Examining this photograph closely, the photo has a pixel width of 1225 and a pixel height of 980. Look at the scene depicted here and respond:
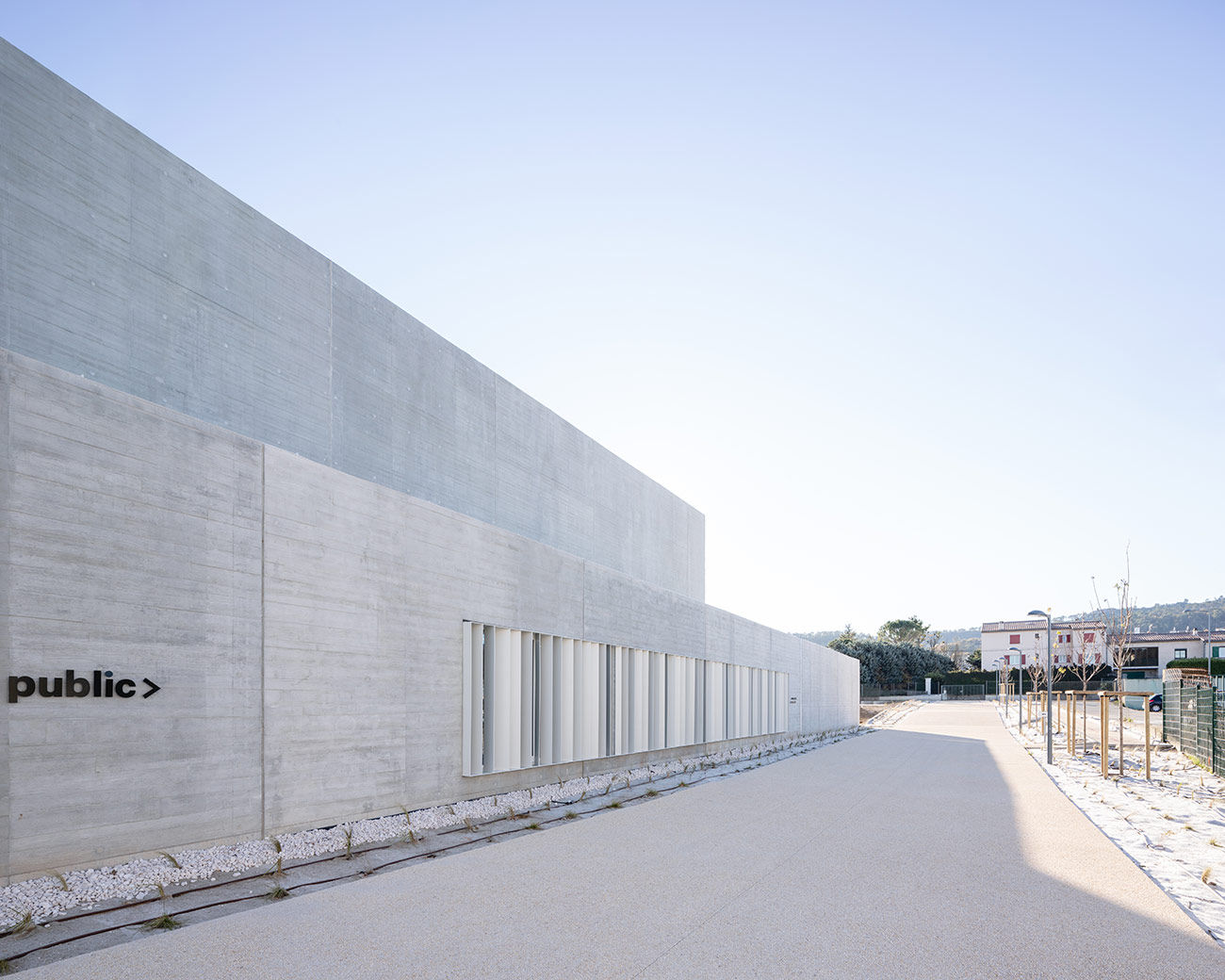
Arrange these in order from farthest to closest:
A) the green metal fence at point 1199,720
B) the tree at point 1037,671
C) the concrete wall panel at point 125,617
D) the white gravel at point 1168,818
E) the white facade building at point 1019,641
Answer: the white facade building at point 1019,641 < the tree at point 1037,671 < the green metal fence at point 1199,720 < the white gravel at point 1168,818 < the concrete wall panel at point 125,617

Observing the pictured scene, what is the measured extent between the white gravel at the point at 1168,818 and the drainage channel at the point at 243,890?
21.1ft

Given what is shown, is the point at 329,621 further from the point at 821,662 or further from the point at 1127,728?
the point at 821,662

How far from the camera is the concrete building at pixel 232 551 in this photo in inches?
299

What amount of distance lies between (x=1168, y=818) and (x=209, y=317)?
14.6m

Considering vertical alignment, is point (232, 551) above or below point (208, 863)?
above

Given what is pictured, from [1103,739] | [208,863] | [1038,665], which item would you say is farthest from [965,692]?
[208,863]

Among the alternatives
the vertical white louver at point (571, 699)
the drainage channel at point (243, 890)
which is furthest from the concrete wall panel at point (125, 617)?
the vertical white louver at point (571, 699)

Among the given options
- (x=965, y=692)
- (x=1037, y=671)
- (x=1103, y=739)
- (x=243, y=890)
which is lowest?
(x=965, y=692)

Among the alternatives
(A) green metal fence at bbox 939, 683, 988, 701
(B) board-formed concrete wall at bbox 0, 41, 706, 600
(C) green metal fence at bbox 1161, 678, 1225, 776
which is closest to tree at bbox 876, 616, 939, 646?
(A) green metal fence at bbox 939, 683, 988, 701

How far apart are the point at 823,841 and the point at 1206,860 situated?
3.81 m

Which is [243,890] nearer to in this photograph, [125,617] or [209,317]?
[125,617]

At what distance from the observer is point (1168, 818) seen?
525 inches

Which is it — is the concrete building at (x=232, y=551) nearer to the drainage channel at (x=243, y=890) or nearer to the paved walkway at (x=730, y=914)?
the drainage channel at (x=243, y=890)

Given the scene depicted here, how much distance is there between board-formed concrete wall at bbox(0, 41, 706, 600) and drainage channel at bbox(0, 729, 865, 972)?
620cm
